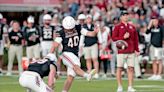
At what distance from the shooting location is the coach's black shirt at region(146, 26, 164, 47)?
25.2 metres

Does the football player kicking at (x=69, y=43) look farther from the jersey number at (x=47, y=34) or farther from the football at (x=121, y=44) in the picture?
the jersey number at (x=47, y=34)

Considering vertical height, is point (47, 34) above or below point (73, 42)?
below

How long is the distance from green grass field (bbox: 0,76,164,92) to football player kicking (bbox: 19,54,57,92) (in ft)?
17.5

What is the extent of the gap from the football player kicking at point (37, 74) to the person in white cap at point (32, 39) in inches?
447

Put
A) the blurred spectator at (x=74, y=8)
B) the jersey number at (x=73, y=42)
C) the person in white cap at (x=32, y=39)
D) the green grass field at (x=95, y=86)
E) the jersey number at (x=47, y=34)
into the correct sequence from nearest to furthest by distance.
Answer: the jersey number at (x=73, y=42) → the green grass field at (x=95, y=86) → the jersey number at (x=47, y=34) → the person in white cap at (x=32, y=39) → the blurred spectator at (x=74, y=8)

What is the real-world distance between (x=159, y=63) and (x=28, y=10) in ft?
33.5

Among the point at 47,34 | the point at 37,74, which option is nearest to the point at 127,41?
the point at 47,34

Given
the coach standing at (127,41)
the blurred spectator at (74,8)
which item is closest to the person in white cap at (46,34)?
the coach standing at (127,41)

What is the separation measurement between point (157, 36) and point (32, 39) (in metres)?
4.57

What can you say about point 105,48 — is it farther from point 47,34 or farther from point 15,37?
point 15,37

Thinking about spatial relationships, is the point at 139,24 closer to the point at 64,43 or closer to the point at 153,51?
the point at 153,51

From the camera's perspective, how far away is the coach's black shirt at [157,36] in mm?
25250

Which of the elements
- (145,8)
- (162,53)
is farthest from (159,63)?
(145,8)

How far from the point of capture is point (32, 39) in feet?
86.3
